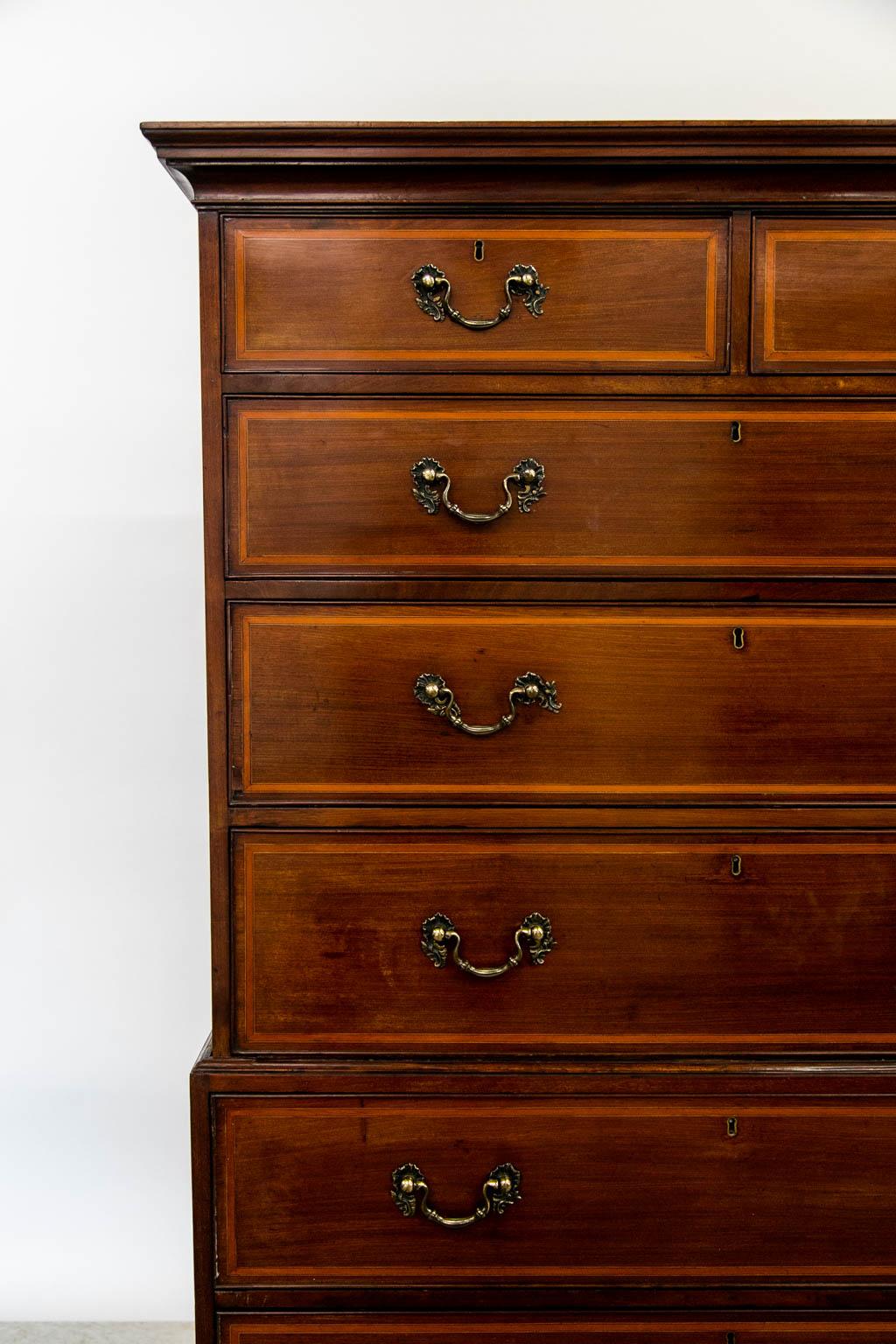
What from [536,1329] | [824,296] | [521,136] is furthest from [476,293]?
[536,1329]

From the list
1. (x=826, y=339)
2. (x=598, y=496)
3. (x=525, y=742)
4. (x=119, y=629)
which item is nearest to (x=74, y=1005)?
(x=119, y=629)

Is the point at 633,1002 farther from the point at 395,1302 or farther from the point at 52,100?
the point at 52,100

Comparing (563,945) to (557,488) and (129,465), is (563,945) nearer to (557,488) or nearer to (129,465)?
(557,488)

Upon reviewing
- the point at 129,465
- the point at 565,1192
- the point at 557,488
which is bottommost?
the point at 565,1192

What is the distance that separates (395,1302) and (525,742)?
2.51 ft

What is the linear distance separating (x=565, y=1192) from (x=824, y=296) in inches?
47.9

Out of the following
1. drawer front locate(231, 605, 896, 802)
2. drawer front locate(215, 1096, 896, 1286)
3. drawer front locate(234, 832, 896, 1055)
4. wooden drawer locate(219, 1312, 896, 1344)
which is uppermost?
drawer front locate(231, 605, 896, 802)

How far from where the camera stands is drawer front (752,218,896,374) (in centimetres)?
135

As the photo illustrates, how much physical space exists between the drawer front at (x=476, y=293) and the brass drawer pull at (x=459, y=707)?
0.40 m

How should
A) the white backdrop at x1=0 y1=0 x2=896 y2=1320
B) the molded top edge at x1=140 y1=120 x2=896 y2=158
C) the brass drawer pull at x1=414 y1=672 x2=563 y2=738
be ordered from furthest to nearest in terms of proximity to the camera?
the white backdrop at x1=0 y1=0 x2=896 y2=1320 → the brass drawer pull at x1=414 y1=672 x2=563 y2=738 → the molded top edge at x1=140 y1=120 x2=896 y2=158

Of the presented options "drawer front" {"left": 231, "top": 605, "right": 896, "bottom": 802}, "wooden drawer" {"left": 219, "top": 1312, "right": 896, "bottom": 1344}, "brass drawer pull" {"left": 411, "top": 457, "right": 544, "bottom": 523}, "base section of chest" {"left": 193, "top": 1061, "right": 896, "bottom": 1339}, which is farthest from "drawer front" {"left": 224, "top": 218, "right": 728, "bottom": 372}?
"wooden drawer" {"left": 219, "top": 1312, "right": 896, "bottom": 1344}

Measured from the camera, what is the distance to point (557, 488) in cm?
137

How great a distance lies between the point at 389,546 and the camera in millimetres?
1372

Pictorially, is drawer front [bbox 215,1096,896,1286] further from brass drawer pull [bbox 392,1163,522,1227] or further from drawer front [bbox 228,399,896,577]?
drawer front [bbox 228,399,896,577]
